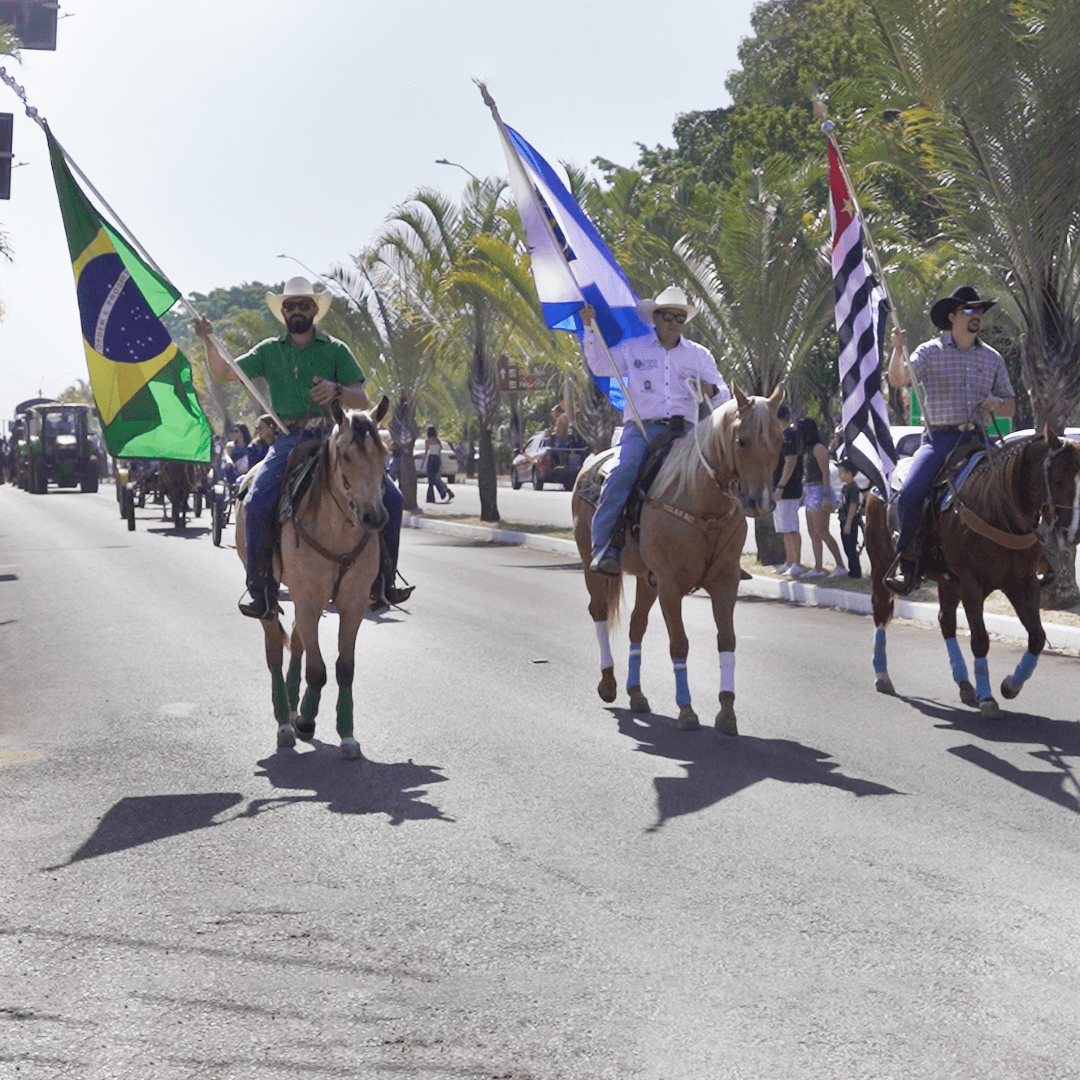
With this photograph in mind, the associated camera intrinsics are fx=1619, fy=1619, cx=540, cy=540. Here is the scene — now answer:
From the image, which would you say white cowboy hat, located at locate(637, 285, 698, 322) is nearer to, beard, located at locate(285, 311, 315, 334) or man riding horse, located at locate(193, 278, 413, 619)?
man riding horse, located at locate(193, 278, 413, 619)

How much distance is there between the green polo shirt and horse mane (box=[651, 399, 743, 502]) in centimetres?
199

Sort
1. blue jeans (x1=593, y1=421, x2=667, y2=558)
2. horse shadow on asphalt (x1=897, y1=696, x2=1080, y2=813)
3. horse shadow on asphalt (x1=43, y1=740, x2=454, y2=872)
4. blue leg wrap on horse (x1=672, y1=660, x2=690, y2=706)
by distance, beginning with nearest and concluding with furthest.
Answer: horse shadow on asphalt (x1=43, y1=740, x2=454, y2=872) < horse shadow on asphalt (x1=897, y1=696, x2=1080, y2=813) < blue leg wrap on horse (x1=672, y1=660, x2=690, y2=706) < blue jeans (x1=593, y1=421, x2=667, y2=558)

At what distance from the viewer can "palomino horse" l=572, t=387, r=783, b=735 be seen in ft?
29.7

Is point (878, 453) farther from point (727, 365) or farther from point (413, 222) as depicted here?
point (413, 222)

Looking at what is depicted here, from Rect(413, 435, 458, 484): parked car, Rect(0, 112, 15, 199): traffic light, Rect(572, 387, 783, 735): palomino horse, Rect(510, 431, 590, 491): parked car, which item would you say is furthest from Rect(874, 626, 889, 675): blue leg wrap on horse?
Rect(413, 435, 458, 484): parked car

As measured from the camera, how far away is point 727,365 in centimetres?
2286

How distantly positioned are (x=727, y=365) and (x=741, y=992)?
60.3 ft

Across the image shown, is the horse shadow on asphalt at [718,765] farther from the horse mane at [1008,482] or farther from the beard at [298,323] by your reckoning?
the beard at [298,323]

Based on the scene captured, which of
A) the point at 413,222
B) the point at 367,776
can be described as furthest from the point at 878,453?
the point at 413,222

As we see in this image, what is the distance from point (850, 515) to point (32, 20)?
16821mm

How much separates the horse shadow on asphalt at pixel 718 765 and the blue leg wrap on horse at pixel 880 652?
1.97 metres

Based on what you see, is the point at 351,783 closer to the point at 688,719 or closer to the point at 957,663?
the point at 688,719

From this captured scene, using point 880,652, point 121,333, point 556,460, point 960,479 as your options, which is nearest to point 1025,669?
point 960,479

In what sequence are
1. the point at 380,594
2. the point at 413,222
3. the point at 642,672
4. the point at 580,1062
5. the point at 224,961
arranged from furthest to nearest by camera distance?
the point at 413,222, the point at 642,672, the point at 380,594, the point at 224,961, the point at 580,1062
